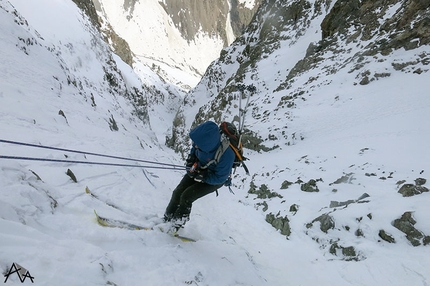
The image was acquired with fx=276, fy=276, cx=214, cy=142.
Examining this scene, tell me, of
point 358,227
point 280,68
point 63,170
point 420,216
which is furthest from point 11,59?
point 280,68

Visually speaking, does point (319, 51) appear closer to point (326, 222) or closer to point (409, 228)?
point (326, 222)

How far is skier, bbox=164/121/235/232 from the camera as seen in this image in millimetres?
4129

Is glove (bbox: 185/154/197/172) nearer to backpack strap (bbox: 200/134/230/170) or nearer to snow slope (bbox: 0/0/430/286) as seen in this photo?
backpack strap (bbox: 200/134/230/170)

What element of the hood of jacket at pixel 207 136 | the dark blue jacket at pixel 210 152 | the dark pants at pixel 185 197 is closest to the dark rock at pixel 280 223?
the dark pants at pixel 185 197

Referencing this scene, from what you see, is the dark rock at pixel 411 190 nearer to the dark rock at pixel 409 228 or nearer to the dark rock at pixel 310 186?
the dark rock at pixel 409 228

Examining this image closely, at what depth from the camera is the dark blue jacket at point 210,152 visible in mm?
4102

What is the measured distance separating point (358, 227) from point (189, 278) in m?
4.31

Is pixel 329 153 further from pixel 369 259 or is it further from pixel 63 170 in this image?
pixel 63 170

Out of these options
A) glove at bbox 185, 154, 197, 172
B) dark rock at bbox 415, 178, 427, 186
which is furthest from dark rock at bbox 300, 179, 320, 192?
glove at bbox 185, 154, 197, 172

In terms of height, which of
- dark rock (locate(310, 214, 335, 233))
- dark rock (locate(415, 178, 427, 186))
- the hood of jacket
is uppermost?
the hood of jacket

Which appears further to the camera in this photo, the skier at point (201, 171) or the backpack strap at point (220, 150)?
the backpack strap at point (220, 150)

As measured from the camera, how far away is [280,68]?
29.3 meters

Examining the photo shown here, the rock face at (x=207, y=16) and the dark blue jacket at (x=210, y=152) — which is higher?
the rock face at (x=207, y=16)

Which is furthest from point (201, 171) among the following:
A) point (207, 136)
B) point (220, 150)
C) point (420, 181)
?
point (420, 181)
